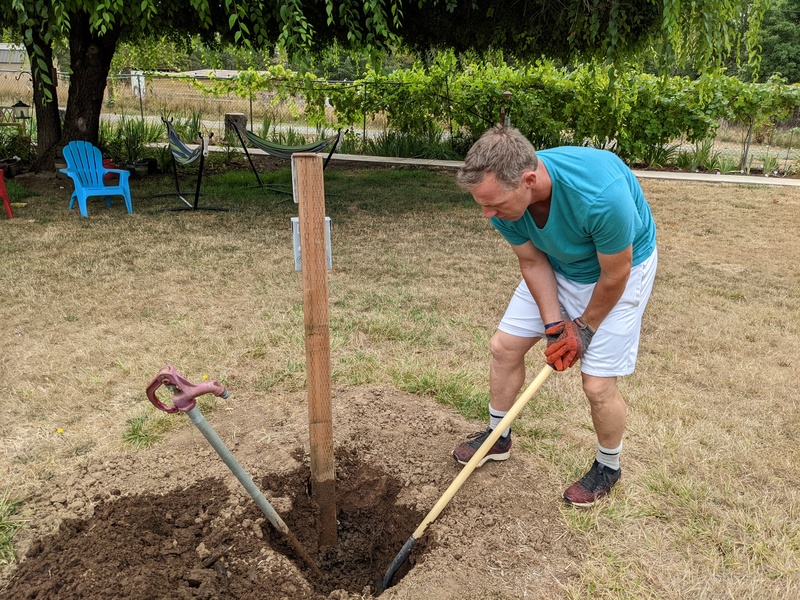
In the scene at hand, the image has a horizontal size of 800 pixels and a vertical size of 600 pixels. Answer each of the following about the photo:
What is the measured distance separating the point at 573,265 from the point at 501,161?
587 mm

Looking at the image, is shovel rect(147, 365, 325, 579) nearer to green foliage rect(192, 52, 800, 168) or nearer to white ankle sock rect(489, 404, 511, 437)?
white ankle sock rect(489, 404, 511, 437)

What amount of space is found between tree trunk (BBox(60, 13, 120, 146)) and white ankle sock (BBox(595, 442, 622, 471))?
24.9ft

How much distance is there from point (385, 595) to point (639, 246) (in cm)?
138

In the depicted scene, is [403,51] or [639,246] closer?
[639,246]

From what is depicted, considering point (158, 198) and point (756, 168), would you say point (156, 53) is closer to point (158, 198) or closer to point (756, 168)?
point (158, 198)

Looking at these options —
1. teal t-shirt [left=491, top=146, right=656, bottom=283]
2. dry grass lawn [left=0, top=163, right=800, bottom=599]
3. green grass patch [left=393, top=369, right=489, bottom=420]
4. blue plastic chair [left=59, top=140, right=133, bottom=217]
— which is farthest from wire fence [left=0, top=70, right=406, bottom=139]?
teal t-shirt [left=491, top=146, right=656, bottom=283]

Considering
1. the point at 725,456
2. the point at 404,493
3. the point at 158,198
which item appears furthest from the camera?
the point at 158,198

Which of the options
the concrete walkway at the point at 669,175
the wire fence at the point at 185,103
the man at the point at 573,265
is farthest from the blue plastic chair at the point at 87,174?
the wire fence at the point at 185,103

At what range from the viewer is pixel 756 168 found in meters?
11.4

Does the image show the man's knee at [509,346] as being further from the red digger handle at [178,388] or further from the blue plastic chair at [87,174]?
the blue plastic chair at [87,174]

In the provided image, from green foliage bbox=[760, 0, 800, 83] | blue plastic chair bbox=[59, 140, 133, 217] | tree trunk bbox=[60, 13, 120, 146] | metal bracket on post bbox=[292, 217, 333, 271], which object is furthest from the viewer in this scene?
green foliage bbox=[760, 0, 800, 83]

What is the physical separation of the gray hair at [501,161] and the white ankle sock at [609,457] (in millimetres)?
1146

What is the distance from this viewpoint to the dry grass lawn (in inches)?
89.2

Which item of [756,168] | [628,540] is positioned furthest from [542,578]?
[756,168]
